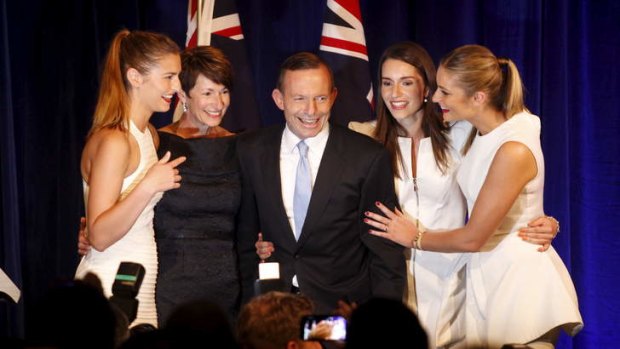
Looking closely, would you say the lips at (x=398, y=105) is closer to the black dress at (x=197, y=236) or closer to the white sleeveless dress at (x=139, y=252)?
the black dress at (x=197, y=236)

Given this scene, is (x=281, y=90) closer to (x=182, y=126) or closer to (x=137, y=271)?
(x=182, y=126)

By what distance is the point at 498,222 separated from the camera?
3.72 metres

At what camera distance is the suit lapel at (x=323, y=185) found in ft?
12.2

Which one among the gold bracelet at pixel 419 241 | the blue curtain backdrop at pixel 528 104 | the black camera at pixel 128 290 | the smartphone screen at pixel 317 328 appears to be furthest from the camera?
the blue curtain backdrop at pixel 528 104

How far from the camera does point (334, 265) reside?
376 centimetres

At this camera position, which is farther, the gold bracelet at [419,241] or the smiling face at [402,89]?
the smiling face at [402,89]

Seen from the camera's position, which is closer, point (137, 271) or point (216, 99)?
point (137, 271)

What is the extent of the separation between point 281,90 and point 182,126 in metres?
0.46

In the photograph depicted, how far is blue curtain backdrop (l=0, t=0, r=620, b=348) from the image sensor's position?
5004 millimetres

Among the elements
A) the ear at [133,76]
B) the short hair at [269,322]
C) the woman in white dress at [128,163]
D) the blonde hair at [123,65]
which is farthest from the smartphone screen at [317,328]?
the ear at [133,76]

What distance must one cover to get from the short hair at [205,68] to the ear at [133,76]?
1.10 ft

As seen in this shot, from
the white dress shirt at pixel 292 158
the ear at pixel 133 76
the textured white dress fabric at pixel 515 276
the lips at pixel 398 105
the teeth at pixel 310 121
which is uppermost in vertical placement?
the ear at pixel 133 76

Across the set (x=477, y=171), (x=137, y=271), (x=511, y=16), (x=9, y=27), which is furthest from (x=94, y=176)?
(x=511, y=16)

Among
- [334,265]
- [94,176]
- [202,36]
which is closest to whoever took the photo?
[94,176]
